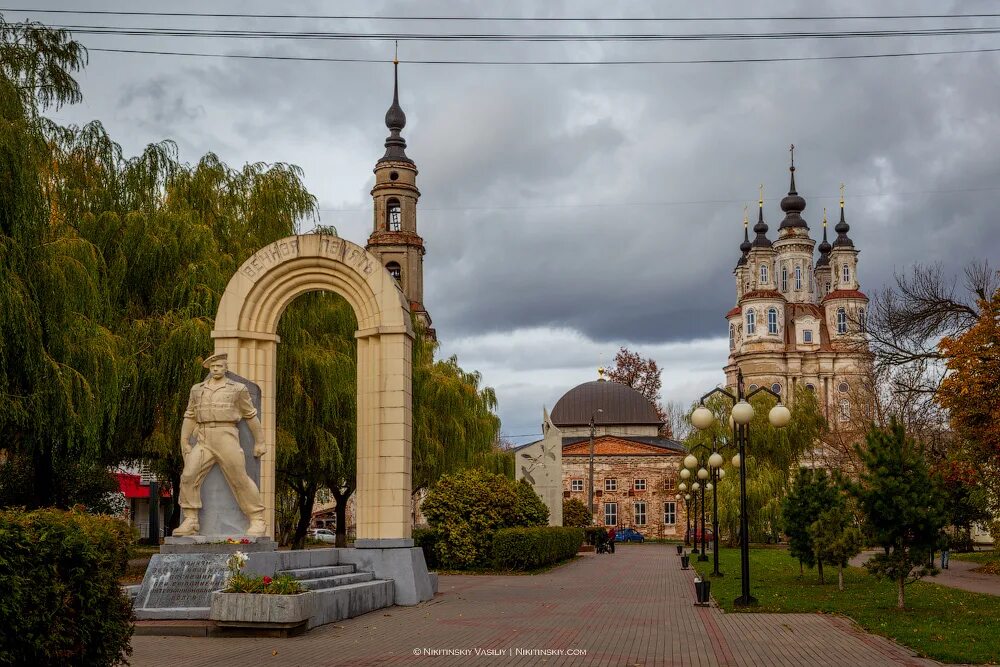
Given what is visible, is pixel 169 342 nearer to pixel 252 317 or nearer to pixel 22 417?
pixel 252 317

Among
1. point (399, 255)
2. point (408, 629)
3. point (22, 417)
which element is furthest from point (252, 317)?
point (399, 255)

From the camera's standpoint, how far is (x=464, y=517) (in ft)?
102

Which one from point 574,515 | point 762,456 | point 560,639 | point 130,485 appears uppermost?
point 762,456

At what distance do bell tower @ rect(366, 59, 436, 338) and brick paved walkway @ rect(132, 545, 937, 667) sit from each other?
4946 cm

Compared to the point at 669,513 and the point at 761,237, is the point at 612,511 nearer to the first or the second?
the point at 669,513

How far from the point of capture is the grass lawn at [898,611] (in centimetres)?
1274

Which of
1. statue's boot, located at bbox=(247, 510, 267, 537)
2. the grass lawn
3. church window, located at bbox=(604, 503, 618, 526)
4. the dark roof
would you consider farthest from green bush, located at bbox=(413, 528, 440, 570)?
the dark roof

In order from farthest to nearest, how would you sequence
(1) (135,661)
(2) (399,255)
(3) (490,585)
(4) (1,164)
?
(2) (399,255), (3) (490,585), (4) (1,164), (1) (135,661)

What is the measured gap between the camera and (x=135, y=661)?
11180mm

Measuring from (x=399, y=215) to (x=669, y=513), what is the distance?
34.1 meters

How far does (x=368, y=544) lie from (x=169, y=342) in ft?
19.8

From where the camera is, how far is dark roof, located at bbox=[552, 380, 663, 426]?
88.4 meters

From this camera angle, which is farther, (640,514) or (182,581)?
(640,514)

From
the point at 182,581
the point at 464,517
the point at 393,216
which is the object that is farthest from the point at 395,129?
the point at 182,581
